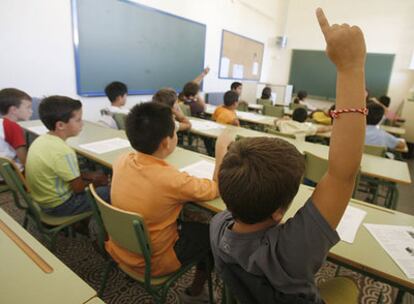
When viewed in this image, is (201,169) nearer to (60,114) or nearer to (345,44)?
(60,114)

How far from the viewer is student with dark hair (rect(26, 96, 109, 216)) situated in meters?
1.59

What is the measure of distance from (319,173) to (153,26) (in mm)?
4103

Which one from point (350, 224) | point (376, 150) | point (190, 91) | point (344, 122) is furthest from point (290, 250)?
point (190, 91)

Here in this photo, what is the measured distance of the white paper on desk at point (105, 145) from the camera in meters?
2.18

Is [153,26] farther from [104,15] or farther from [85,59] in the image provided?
[85,59]

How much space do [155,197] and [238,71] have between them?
6931 mm

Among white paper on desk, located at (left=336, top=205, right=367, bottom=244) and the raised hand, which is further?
white paper on desk, located at (left=336, top=205, right=367, bottom=244)

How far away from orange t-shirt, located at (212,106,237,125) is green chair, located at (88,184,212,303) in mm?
2735

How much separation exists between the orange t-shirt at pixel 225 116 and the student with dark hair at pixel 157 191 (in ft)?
8.11

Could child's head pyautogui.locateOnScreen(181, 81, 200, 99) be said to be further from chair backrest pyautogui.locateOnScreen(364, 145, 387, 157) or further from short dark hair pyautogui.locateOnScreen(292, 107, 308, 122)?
chair backrest pyautogui.locateOnScreen(364, 145, 387, 157)

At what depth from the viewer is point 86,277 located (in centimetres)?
182

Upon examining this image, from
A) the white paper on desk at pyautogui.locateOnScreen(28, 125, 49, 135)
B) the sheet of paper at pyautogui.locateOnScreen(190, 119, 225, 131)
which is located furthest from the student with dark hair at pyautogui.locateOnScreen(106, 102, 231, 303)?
the sheet of paper at pyautogui.locateOnScreen(190, 119, 225, 131)

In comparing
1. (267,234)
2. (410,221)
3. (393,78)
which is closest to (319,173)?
(410,221)

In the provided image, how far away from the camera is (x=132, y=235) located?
111 centimetres
